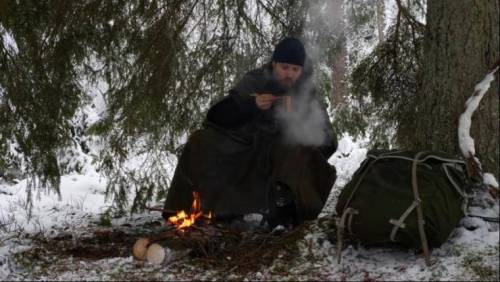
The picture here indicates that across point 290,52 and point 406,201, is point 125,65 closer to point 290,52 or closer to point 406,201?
point 290,52

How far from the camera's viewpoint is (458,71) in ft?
10.7

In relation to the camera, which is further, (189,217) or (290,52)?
(290,52)

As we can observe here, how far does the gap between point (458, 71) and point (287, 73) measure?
4.15 ft

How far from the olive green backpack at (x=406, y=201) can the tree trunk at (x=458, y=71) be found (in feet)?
1.00

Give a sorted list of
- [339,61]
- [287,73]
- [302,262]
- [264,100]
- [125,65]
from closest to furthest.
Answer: [302,262]
[264,100]
[287,73]
[125,65]
[339,61]

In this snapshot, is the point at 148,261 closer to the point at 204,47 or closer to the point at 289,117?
the point at 289,117

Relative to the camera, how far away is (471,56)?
10.5ft

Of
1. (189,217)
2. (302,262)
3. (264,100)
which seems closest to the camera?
(302,262)

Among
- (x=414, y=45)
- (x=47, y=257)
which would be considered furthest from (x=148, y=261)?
(x=414, y=45)

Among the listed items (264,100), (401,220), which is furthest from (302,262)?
(264,100)

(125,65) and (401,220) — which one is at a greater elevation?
(125,65)

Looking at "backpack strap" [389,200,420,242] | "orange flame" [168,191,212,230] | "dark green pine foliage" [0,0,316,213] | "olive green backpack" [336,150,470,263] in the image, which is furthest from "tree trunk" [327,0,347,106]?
"backpack strap" [389,200,420,242]

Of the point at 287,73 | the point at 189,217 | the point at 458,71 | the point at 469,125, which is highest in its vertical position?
the point at 287,73

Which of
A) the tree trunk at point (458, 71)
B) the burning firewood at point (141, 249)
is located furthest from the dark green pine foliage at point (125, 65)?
the tree trunk at point (458, 71)
